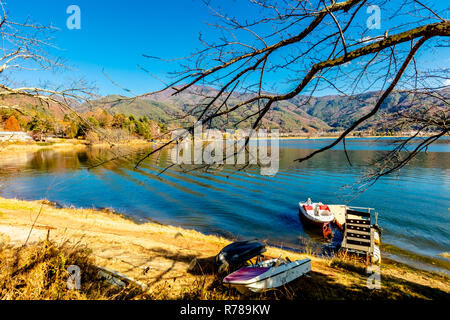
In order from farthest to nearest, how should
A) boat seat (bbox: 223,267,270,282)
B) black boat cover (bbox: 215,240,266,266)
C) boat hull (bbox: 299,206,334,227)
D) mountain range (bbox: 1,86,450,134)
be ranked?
boat hull (bbox: 299,206,334,227) → black boat cover (bbox: 215,240,266,266) → boat seat (bbox: 223,267,270,282) → mountain range (bbox: 1,86,450,134)

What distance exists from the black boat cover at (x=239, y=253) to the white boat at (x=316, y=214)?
29.0 feet

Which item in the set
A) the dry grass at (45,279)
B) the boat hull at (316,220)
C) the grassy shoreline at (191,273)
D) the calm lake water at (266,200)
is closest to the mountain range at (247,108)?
the calm lake water at (266,200)

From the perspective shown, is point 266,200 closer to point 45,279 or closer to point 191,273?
point 191,273

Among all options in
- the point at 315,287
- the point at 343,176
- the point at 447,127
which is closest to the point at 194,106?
the point at 447,127

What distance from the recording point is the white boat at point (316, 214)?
43.5 feet

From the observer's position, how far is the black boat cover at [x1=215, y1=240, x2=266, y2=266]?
18.0 feet

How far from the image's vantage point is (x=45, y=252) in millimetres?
4070

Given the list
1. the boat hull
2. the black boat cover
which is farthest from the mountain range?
the boat hull

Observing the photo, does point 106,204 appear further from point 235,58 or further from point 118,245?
point 235,58

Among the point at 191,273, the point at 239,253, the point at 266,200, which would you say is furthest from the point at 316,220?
the point at 191,273

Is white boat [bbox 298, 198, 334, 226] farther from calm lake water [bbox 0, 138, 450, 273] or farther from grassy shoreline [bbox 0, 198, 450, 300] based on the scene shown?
grassy shoreline [bbox 0, 198, 450, 300]

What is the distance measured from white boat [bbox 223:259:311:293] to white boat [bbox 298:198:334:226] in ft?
29.6

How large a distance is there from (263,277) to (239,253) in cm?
136

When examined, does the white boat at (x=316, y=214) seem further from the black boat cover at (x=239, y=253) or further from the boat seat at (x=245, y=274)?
the boat seat at (x=245, y=274)
